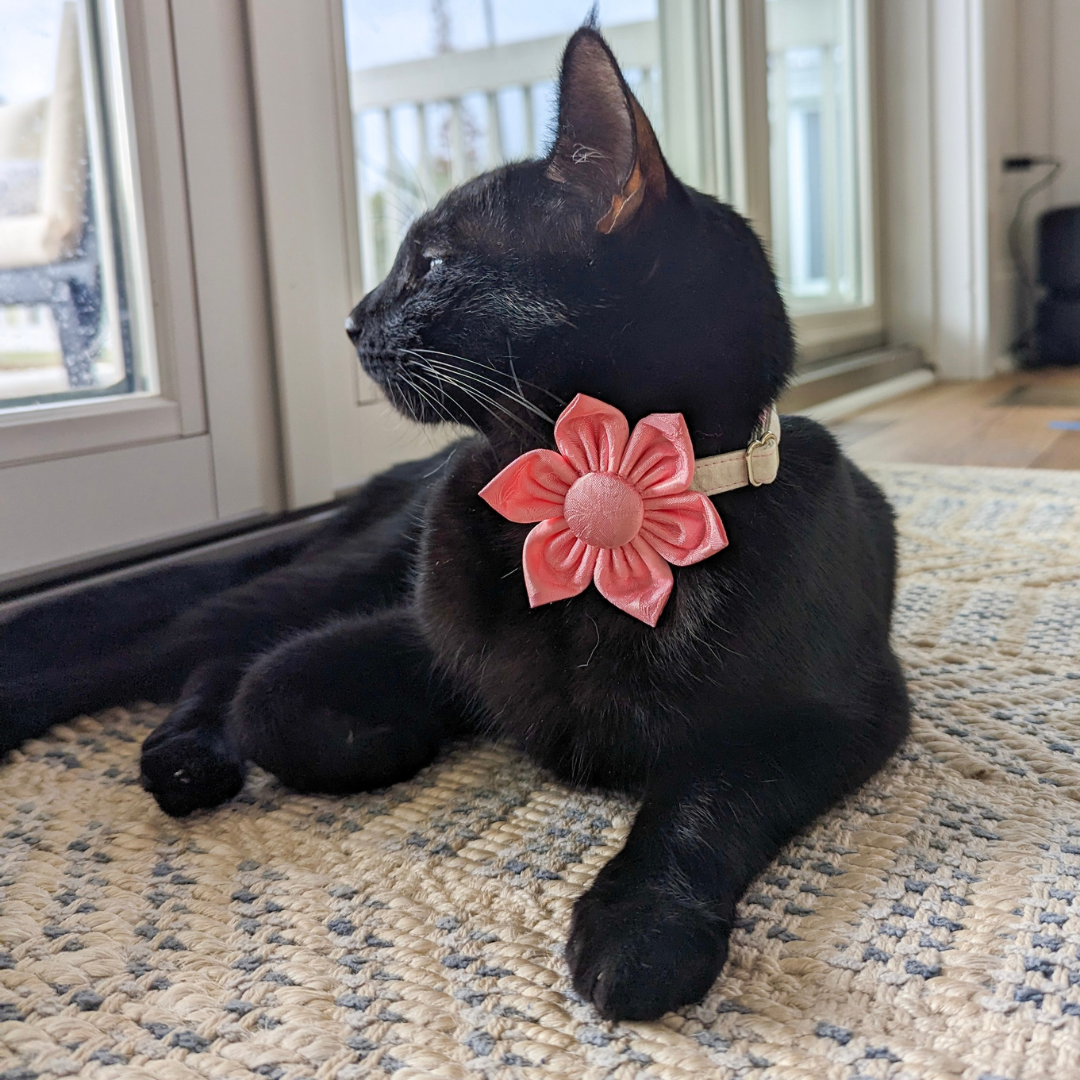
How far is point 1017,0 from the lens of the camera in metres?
3.68

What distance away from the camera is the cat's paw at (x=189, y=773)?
75 centimetres

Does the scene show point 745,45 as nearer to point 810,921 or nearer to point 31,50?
point 31,50

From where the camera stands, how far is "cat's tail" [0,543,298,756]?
0.90m

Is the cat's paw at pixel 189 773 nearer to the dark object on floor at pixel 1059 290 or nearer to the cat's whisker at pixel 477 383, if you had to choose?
the cat's whisker at pixel 477 383

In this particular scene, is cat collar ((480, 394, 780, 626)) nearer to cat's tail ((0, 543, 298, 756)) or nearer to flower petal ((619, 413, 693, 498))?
flower petal ((619, 413, 693, 498))

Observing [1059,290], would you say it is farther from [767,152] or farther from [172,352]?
[172,352]

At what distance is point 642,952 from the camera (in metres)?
0.53

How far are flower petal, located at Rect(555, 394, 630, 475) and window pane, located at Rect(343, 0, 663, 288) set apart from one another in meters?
0.85

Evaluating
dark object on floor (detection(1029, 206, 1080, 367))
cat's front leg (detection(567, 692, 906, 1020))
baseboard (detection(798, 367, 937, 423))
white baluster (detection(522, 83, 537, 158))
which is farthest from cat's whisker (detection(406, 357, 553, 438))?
dark object on floor (detection(1029, 206, 1080, 367))

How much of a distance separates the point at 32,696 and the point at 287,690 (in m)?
0.27

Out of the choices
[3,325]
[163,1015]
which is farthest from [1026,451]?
[163,1015]

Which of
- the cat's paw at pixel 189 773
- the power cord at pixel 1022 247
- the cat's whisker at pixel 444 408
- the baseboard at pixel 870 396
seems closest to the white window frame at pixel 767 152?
the baseboard at pixel 870 396

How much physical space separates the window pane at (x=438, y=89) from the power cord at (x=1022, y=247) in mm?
2010

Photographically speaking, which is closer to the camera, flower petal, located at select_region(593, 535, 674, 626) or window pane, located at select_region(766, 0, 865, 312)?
flower petal, located at select_region(593, 535, 674, 626)
